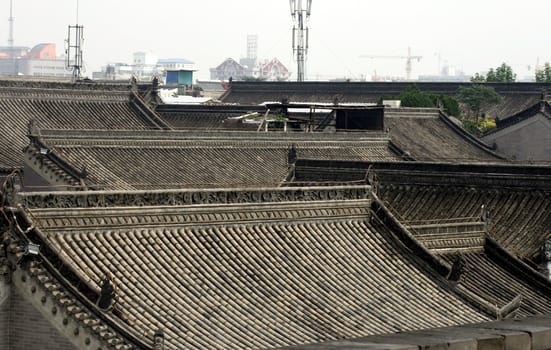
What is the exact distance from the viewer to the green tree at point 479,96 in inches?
3669

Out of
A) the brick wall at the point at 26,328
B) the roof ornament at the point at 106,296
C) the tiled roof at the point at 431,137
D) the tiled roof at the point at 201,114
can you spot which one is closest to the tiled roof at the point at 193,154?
Answer: the tiled roof at the point at 431,137

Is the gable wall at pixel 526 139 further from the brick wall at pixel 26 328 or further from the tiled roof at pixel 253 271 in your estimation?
the brick wall at pixel 26 328

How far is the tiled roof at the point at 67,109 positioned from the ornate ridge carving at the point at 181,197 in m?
24.7

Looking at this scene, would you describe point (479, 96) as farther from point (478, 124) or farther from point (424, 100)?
point (424, 100)

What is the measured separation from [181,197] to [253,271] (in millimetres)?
1797

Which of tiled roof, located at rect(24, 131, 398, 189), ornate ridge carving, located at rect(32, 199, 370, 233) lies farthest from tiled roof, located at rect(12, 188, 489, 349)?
tiled roof, located at rect(24, 131, 398, 189)

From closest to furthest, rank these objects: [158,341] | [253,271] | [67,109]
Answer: [158,341] → [253,271] → [67,109]

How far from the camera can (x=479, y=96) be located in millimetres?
93125

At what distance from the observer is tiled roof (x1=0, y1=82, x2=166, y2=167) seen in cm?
5393

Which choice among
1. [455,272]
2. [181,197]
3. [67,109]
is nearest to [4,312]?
[181,197]

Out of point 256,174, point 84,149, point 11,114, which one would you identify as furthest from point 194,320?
point 11,114

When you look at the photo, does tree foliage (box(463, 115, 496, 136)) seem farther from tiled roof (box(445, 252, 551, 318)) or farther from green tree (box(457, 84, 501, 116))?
tiled roof (box(445, 252, 551, 318))

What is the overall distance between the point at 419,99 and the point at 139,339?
6656 centimetres

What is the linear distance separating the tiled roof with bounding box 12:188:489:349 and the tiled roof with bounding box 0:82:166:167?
2554 centimetres
